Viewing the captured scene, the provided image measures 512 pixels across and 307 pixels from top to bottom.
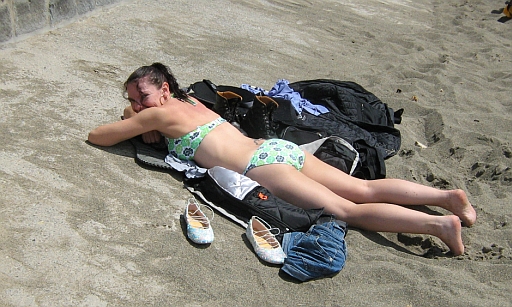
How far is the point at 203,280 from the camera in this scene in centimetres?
303

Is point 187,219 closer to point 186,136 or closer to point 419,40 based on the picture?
point 186,136

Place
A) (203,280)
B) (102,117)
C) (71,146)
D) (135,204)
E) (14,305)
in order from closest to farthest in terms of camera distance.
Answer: (14,305) < (203,280) < (135,204) < (71,146) < (102,117)

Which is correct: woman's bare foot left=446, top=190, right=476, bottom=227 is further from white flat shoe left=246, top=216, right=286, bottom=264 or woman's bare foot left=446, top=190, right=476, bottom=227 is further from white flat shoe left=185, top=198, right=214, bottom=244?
white flat shoe left=185, top=198, right=214, bottom=244

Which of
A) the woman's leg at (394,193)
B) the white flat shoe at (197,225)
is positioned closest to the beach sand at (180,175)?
the white flat shoe at (197,225)

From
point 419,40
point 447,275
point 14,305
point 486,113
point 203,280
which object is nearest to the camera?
point 14,305

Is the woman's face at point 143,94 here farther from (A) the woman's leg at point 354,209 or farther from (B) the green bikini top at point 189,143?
(A) the woman's leg at point 354,209

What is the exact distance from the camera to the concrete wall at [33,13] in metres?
5.16

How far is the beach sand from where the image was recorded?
301cm

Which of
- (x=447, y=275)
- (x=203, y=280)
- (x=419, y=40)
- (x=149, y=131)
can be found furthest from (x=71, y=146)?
(x=419, y=40)

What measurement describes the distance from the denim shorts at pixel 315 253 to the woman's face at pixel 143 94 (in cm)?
142

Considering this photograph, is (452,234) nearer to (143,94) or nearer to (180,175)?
(180,175)

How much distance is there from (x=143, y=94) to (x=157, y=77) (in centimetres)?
18

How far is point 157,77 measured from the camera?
13.8 feet

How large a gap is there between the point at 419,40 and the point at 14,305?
6.31 meters
